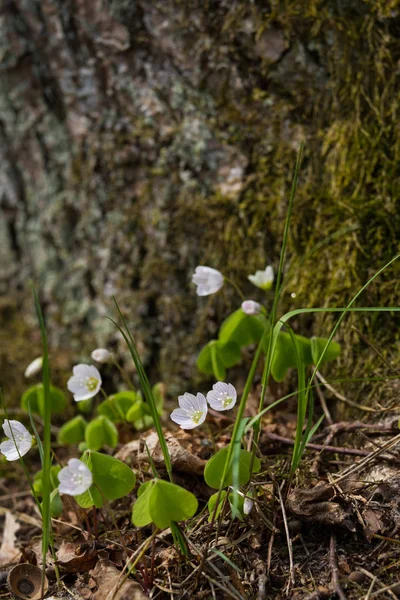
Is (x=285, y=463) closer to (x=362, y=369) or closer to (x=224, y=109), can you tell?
(x=362, y=369)

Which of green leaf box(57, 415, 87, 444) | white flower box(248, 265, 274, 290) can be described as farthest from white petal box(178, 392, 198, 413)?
green leaf box(57, 415, 87, 444)

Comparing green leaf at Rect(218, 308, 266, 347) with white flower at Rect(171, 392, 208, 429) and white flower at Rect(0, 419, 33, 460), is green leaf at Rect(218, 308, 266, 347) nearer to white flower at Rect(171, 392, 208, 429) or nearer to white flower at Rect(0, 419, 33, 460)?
white flower at Rect(171, 392, 208, 429)

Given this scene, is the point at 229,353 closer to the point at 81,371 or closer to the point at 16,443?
the point at 81,371

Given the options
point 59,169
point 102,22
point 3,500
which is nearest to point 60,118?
point 59,169

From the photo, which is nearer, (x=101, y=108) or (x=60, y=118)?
(x=101, y=108)

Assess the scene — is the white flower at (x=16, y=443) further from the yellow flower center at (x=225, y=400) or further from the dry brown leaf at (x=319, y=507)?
the dry brown leaf at (x=319, y=507)
